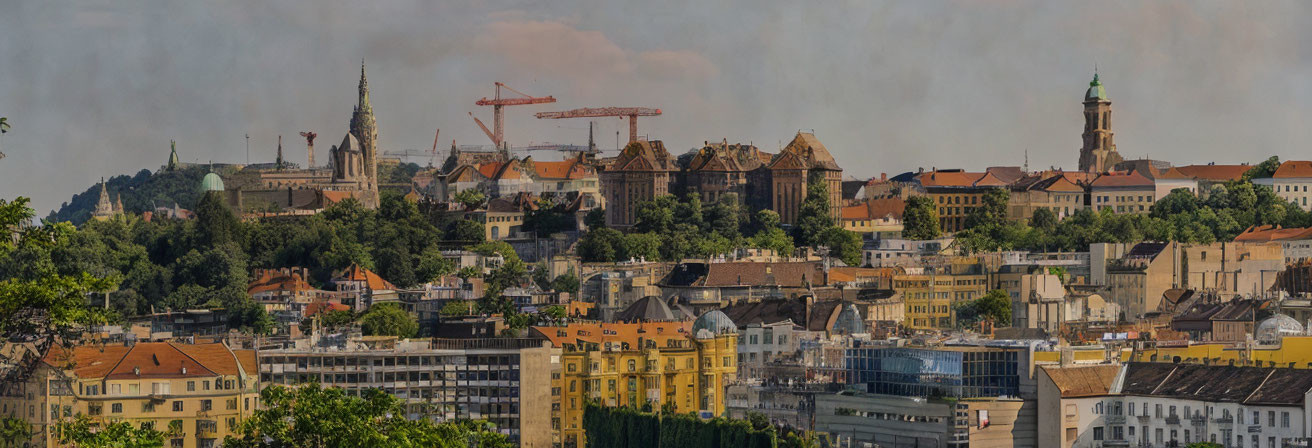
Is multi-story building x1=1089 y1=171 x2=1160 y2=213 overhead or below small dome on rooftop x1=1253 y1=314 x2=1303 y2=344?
overhead

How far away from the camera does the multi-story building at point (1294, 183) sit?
5404 inches

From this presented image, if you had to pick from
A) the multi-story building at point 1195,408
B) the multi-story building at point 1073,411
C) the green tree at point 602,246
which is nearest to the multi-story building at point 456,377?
the multi-story building at point 1073,411

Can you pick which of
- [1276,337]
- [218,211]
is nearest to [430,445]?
[1276,337]

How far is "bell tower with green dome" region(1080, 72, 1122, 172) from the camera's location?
509 feet

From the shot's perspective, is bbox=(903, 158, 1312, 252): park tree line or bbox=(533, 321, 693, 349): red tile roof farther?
bbox=(903, 158, 1312, 252): park tree line

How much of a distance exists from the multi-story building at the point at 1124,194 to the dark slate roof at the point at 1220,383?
69.5m

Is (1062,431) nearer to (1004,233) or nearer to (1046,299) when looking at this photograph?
(1046,299)

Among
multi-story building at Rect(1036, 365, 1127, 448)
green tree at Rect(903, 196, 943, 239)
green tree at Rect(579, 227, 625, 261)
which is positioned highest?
green tree at Rect(903, 196, 943, 239)

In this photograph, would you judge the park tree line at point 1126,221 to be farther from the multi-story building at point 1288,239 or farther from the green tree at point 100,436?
the green tree at point 100,436

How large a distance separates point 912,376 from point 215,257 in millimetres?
53673

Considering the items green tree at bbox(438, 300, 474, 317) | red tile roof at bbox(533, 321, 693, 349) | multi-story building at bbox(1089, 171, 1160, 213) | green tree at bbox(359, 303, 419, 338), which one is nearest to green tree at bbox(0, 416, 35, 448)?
red tile roof at bbox(533, 321, 693, 349)

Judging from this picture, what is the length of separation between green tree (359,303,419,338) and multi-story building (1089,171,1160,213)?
4796cm

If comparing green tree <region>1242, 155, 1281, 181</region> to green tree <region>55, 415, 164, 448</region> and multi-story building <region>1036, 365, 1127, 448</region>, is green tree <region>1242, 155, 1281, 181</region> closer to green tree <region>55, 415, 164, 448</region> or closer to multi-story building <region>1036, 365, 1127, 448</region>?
multi-story building <region>1036, 365, 1127, 448</region>

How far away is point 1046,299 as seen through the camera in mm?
108250
